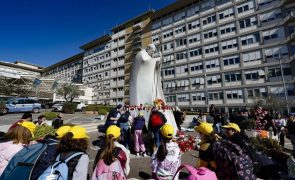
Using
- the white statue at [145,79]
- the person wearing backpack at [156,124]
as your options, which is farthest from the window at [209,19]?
the person wearing backpack at [156,124]

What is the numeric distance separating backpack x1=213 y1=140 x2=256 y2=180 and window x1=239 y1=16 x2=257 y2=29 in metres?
41.0

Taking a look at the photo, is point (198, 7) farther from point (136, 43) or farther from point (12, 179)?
point (12, 179)

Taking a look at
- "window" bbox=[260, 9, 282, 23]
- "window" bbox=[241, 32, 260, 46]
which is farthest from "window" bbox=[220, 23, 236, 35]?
"window" bbox=[260, 9, 282, 23]

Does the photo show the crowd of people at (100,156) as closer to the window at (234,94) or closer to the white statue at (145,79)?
the white statue at (145,79)

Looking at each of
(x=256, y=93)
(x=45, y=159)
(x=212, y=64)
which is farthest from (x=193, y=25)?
(x=45, y=159)

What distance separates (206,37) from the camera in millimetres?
44281

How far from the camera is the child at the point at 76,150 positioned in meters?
2.58

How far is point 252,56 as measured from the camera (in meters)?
37.7

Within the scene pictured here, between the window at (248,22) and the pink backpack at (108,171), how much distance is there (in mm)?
42070

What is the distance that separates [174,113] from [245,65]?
29506 mm

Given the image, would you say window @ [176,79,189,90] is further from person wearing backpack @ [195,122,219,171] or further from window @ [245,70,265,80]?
person wearing backpack @ [195,122,219,171]

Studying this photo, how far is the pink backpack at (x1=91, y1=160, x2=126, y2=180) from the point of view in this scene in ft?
10.4

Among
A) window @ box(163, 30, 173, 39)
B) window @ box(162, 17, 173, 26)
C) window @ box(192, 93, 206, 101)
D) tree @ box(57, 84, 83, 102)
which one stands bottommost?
window @ box(192, 93, 206, 101)

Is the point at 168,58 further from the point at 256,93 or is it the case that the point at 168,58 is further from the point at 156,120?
the point at 156,120
